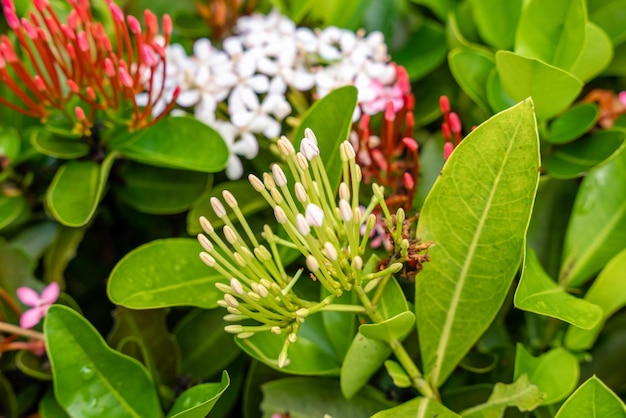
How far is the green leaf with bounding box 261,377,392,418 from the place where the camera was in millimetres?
702

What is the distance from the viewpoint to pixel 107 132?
2.79 feet

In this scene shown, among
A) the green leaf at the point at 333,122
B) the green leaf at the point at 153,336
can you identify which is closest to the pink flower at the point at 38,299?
the green leaf at the point at 153,336

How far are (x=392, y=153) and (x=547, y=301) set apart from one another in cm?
24

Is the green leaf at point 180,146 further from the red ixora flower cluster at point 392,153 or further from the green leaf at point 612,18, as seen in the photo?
the green leaf at point 612,18

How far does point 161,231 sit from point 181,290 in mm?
284

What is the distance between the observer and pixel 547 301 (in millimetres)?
620

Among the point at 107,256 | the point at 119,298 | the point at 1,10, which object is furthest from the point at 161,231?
the point at 1,10

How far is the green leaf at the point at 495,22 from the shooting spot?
0.84 meters

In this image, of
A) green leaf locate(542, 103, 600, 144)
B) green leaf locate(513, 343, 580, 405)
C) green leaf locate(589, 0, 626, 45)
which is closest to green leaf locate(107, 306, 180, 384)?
green leaf locate(513, 343, 580, 405)

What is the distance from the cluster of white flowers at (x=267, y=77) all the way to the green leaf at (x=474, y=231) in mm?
221

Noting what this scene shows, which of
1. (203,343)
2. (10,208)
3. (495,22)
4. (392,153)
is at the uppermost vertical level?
(495,22)

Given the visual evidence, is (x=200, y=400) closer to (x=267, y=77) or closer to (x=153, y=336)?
(x=153, y=336)

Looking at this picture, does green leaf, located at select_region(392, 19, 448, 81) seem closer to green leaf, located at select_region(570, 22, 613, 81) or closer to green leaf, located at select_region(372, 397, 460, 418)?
green leaf, located at select_region(570, 22, 613, 81)

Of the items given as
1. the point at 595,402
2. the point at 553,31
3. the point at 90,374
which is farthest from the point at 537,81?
the point at 90,374
